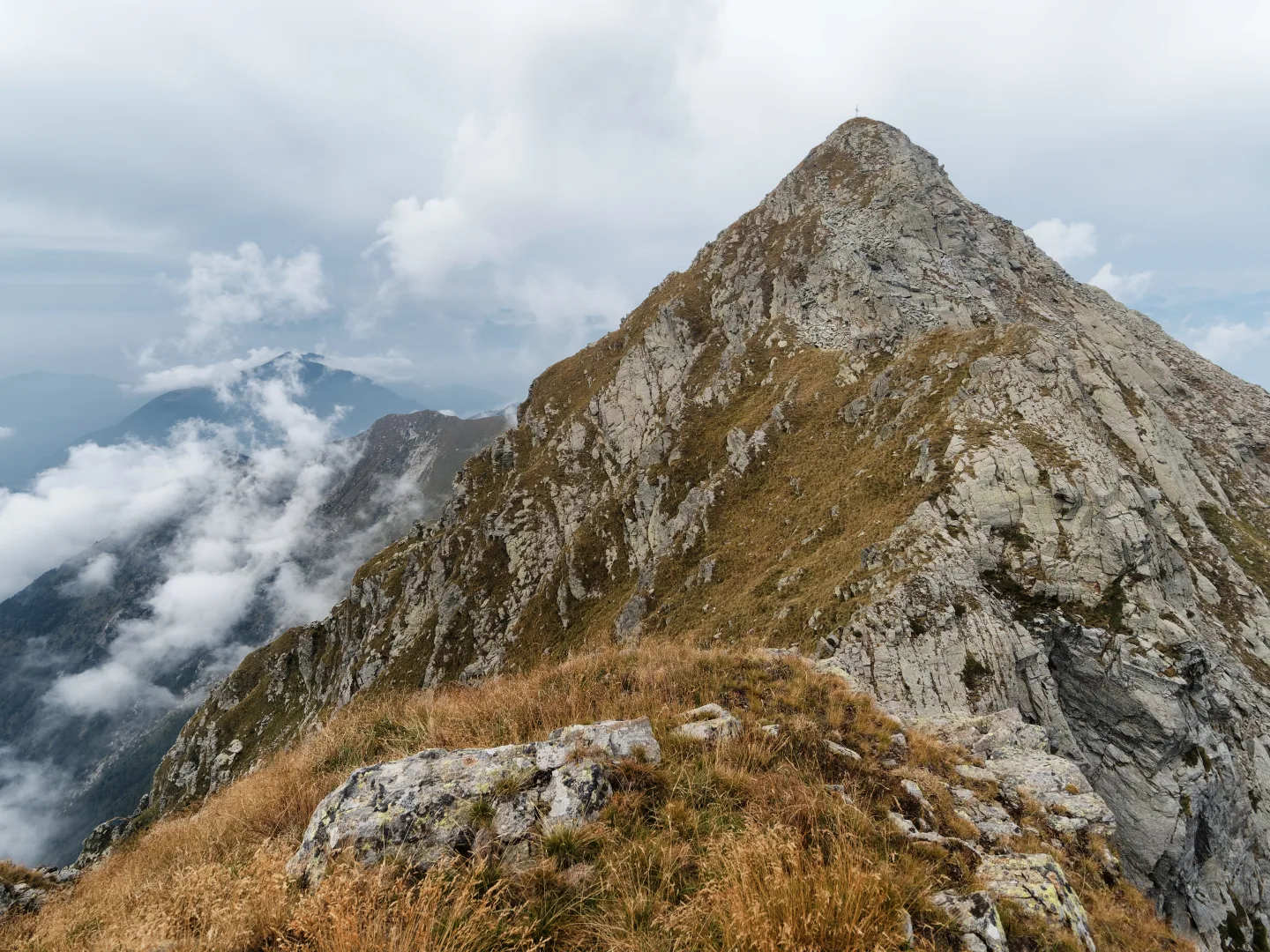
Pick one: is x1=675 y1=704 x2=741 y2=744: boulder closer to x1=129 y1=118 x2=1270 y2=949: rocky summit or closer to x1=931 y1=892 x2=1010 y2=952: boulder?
x1=931 y1=892 x2=1010 y2=952: boulder

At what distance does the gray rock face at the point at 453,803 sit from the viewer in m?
5.14

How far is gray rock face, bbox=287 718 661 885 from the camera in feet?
16.9

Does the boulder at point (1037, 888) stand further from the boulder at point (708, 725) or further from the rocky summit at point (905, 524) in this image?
the rocky summit at point (905, 524)

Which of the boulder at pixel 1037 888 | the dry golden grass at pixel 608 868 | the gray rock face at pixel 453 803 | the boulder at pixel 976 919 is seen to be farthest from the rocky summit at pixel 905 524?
the gray rock face at pixel 453 803

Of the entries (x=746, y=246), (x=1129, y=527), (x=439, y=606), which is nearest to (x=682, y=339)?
(x=746, y=246)

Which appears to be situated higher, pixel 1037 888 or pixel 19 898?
pixel 1037 888

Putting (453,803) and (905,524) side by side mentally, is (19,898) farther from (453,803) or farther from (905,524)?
(905,524)

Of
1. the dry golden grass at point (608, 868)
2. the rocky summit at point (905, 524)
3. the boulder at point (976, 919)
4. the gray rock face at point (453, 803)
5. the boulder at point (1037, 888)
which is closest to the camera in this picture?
the dry golden grass at point (608, 868)

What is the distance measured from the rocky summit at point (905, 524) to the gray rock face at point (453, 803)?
5915 millimetres

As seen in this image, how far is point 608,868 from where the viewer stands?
489cm

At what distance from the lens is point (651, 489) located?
5309cm

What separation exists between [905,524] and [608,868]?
22884mm

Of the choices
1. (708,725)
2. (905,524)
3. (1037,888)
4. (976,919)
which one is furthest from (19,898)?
(905,524)

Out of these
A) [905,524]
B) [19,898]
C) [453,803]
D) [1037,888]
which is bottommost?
[19,898]
